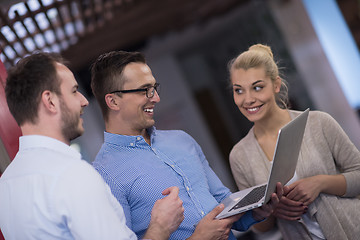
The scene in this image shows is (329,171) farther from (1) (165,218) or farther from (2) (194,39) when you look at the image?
(2) (194,39)

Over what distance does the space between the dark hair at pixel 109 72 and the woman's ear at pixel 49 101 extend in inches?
18.3

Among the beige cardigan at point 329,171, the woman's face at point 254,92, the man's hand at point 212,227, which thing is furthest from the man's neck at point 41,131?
→ the beige cardigan at point 329,171

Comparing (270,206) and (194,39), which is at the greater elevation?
(194,39)

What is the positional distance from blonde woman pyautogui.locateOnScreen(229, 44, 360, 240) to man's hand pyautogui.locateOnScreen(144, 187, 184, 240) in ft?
2.06

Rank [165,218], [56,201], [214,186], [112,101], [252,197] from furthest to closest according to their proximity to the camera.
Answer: [214,186], [112,101], [252,197], [165,218], [56,201]

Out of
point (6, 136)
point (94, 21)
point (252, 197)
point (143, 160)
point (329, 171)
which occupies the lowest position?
point (329, 171)

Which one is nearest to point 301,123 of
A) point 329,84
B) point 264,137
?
point 264,137

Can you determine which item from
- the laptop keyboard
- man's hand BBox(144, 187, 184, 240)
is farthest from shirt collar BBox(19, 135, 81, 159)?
the laptop keyboard

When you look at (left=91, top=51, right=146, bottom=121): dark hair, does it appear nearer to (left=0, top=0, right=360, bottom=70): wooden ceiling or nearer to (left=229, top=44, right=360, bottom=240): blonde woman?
(left=229, top=44, right=360, bottom=240): blonde woman

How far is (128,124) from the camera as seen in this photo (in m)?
1.76

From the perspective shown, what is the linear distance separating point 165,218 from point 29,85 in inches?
23.4

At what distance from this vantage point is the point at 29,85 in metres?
1.32

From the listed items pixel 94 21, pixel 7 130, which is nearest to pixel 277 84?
pixel 7 130

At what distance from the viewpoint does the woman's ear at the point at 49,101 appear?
1.31 metres
